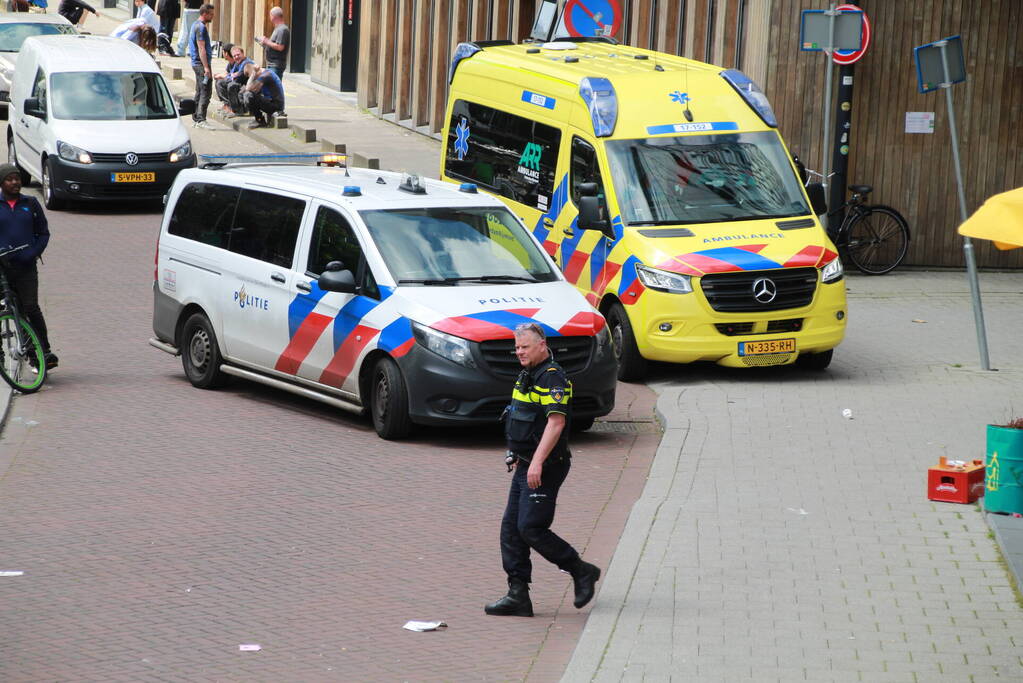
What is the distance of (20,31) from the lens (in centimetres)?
3231

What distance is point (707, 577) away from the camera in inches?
342

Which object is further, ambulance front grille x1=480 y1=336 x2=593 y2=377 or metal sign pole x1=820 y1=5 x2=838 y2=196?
metal sign pole x1=820 y1=5 x2=838 y2=196

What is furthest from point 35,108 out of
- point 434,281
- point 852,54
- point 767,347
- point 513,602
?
point 513,602

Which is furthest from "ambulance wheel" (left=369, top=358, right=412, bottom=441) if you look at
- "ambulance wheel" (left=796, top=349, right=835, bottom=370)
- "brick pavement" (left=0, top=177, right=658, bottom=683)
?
"ambulance wheel" (left=796, top=349, right=835, bottom=370)

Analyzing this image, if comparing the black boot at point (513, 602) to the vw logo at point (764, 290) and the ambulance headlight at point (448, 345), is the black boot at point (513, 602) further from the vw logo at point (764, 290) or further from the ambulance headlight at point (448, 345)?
the vw logo at point (764, 290)

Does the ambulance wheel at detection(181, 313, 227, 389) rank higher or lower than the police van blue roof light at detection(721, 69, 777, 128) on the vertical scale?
lower

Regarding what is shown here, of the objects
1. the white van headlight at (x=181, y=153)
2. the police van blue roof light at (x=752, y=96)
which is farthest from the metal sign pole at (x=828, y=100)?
the white van headlight at (x=181, y=153)

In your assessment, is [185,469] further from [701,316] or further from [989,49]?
[989,49]

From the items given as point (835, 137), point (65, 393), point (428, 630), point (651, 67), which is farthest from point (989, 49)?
point (428, 630)

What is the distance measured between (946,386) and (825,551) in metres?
5.28

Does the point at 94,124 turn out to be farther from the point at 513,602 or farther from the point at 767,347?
the point at 513,602

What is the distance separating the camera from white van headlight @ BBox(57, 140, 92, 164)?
71.6 ft

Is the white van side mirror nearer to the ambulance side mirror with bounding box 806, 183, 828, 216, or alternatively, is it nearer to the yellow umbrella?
the ambulance side mirror with bounding box 806, 183, 828, 216

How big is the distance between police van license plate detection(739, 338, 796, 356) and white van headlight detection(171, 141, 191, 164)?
11011mm
